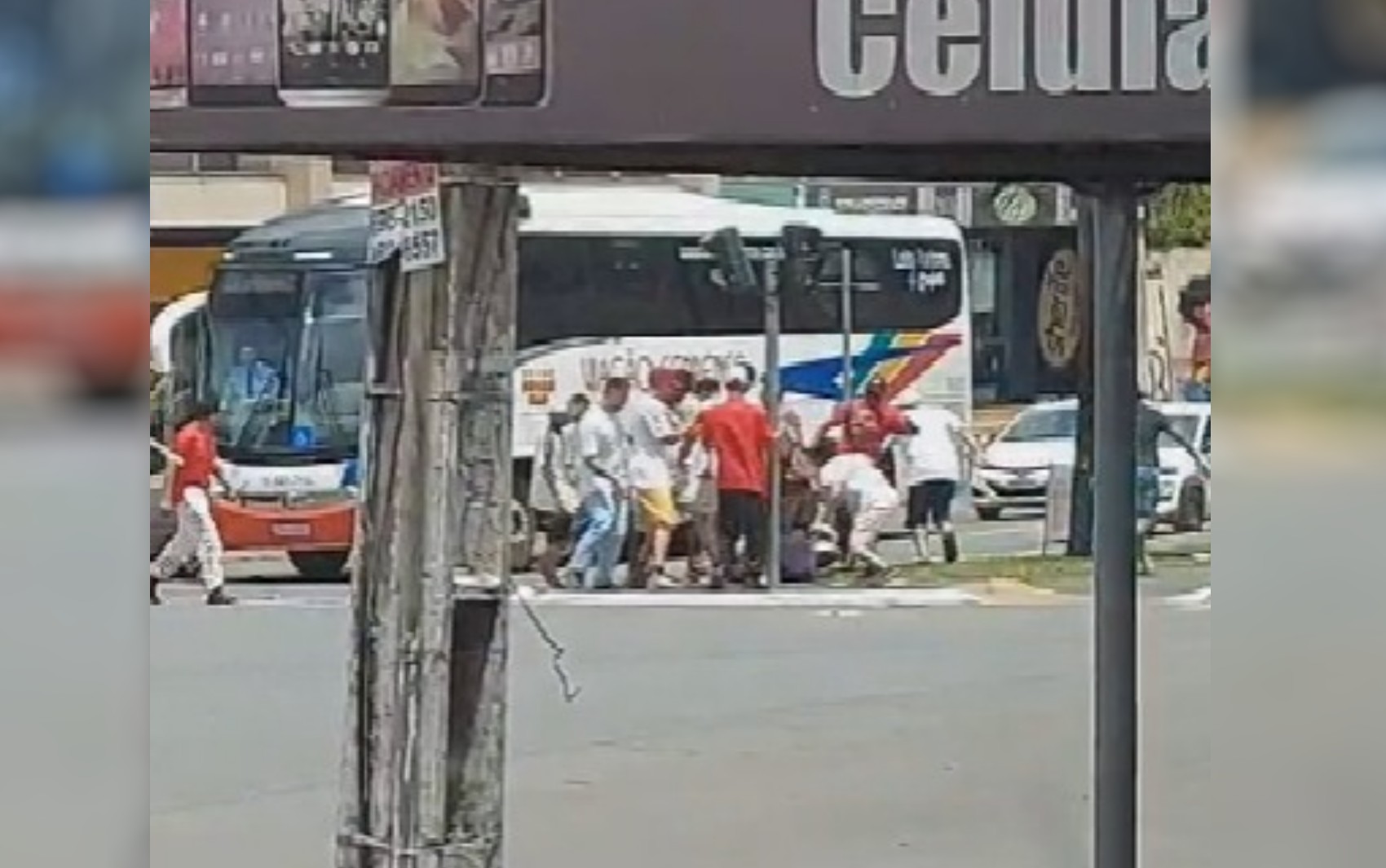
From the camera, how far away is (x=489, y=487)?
3.30 m

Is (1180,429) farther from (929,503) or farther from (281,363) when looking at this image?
(281,363)

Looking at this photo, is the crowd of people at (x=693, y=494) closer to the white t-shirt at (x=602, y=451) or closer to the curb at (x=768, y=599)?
the white t-shirt at (x=602, y=451)

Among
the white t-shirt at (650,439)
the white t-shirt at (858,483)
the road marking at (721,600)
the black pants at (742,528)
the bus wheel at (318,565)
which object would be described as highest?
the white t-shirt at (650,439)

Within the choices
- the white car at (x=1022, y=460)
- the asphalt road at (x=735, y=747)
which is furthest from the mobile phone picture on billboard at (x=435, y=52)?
the white car at (x=1022, y=460)

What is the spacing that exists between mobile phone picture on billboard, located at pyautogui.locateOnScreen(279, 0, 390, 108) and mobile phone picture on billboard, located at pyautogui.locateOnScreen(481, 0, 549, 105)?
160 millimetres

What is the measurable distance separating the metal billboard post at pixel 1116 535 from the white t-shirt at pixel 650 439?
1155 centimetres

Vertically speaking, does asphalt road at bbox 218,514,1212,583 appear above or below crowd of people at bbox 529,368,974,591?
below

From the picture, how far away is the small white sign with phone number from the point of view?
10.3 feet

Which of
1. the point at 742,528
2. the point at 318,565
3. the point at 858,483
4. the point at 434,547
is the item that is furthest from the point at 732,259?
the point at 434,547

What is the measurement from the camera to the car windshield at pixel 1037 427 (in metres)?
16.5

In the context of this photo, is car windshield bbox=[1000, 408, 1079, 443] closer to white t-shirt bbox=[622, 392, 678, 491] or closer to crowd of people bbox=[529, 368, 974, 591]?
crowd of people bbox=[529, 368, 974, 591]

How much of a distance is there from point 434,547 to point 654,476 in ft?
36.4

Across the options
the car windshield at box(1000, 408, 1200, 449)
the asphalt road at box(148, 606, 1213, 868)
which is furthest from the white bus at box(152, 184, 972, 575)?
the asphalt road at box(148, 606, 1213, 868)

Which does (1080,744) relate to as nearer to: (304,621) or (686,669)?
(686,669)
